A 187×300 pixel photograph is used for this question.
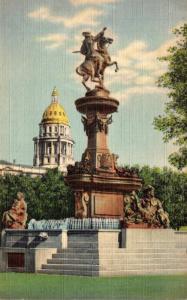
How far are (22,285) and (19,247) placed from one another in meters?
7.80

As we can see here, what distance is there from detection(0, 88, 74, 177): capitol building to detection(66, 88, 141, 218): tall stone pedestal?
3252 inches

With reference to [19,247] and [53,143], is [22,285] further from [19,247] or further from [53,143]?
[53,143]

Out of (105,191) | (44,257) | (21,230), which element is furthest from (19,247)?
(105,191)

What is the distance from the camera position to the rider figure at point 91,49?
29.0 meters

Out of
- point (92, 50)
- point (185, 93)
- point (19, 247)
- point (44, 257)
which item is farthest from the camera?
point (185, 93)

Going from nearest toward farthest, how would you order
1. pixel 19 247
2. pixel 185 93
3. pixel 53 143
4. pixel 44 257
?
pixel 44 257, pixel 19 247, pixel 185 93, pixel 53 143

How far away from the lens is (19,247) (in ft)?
85.5

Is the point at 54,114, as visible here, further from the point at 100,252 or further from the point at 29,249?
the point at 100,252

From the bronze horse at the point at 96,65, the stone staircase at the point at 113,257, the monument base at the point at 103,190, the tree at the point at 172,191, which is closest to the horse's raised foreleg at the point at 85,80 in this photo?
the bronze horse at the point at 96,65

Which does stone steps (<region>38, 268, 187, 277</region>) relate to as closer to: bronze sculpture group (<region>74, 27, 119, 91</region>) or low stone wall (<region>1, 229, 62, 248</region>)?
low stone wall (<region>1, 229, 62, 248</region>)

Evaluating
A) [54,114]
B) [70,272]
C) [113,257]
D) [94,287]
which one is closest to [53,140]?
[54,114]

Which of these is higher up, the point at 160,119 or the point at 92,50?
the point at 92,50

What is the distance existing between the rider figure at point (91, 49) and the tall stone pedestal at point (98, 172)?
135 cm

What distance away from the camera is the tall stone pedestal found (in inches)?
1071
